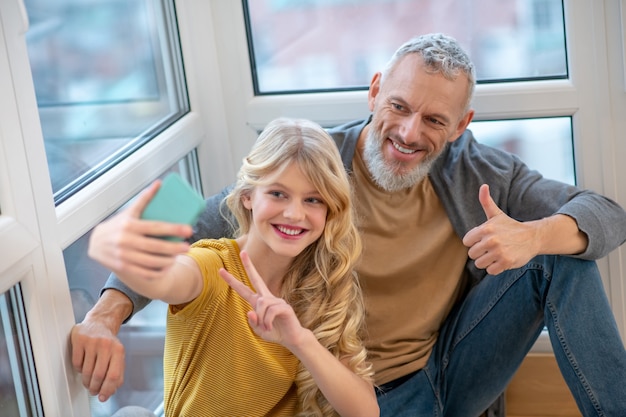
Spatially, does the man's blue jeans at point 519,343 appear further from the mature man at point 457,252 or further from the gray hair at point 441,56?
the gray hair at point 441,56

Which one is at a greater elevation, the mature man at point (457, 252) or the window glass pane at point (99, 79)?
the window glass pane at point (99, 79)

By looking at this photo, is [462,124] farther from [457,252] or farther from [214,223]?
[214,223]

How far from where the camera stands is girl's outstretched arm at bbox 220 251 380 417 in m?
1.44

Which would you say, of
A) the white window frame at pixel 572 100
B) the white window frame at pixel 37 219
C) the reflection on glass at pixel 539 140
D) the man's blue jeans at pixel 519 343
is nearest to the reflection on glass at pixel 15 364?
the white window frame at pixel 37 219

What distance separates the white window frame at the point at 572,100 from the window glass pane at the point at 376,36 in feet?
0.14

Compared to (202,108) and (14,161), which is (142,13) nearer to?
(202,108)

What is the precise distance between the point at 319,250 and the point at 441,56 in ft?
1.71

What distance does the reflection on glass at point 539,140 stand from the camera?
222 centimetres

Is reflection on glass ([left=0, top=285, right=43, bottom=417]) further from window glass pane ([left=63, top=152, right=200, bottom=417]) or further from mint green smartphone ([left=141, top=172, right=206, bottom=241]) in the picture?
mint green smartphone ([left=141, top=172, right=206, bottom=241])

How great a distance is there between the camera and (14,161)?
1366 millimetres

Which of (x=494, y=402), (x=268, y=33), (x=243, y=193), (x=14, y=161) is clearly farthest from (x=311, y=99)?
(x=14, y=161)

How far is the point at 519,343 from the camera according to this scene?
1909 millimetres

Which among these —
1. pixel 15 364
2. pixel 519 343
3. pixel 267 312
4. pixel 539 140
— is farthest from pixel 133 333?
pixel 539 140

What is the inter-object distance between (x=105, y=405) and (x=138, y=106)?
678 mm
